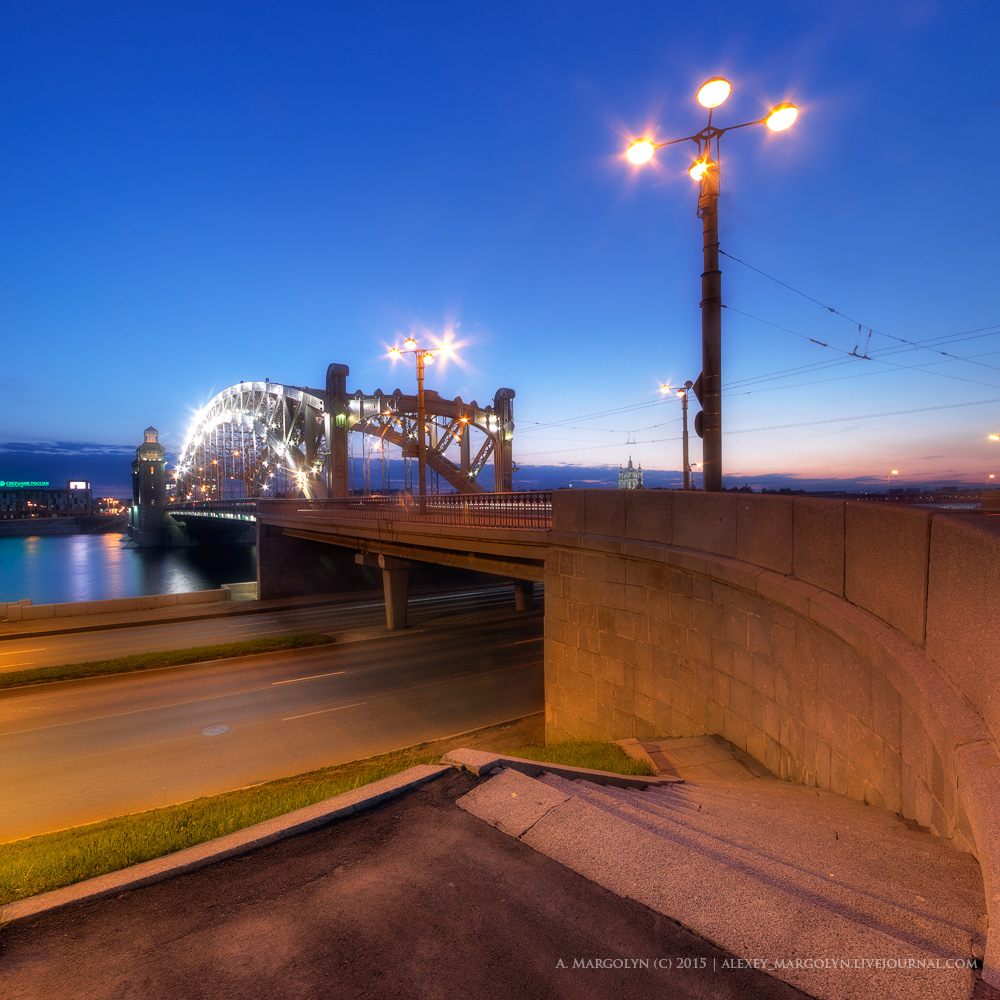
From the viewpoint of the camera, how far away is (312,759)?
13.3 meters

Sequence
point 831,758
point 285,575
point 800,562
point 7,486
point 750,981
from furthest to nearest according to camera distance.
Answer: point 7,486
point 285,575
point 800,562
point 831,758
point 750,981

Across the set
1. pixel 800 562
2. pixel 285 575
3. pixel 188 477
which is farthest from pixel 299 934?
pixel 188 477

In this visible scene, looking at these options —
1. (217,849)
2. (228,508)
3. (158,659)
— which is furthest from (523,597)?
(228,508)

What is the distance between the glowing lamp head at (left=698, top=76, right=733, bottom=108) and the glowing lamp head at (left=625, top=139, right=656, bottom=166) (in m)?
0.96

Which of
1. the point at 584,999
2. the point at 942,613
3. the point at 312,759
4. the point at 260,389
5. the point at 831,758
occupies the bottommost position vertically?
the point at 312,759

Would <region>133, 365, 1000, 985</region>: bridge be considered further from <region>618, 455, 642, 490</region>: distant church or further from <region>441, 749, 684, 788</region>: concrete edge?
<region>618, 455, 642, 490</region>: distant church

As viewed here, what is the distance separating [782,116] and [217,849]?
10427 mm

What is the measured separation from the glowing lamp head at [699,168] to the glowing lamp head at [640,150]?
72 centimetres

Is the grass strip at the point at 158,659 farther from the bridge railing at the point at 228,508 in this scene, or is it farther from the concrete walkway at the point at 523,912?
the bridge railing at the point at 228,508

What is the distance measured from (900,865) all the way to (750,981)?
1467 mm

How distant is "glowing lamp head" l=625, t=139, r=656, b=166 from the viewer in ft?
28.3

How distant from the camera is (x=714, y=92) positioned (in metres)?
7.70

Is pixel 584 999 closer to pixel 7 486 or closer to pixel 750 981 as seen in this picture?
pixel 750 981

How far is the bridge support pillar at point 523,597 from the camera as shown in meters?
31.1
